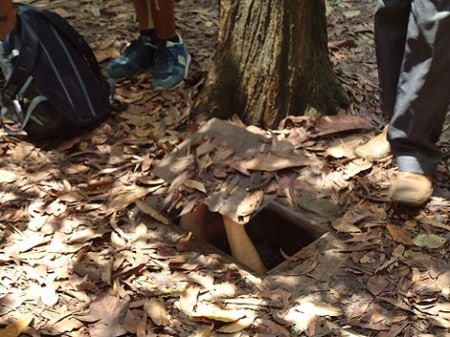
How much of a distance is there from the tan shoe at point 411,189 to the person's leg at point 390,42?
0.34 m

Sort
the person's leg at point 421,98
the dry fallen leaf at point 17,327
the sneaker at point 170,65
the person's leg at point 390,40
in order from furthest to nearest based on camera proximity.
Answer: the sneaker at point 170,65, the person's leg at point 390,40, the person's leg at point 421,98, the dry fallen leaf at point 17,327

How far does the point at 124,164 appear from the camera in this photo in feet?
11.6

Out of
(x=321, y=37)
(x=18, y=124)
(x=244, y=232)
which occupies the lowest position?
(x=244, y=232)

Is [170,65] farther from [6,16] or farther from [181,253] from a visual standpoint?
[181,253]

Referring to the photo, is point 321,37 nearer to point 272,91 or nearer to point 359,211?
point 272,91

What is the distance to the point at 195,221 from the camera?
3262 mm

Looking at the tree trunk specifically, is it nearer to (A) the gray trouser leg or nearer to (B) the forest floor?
(B) the forest floor

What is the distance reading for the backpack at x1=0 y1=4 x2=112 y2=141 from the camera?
3.60 metres

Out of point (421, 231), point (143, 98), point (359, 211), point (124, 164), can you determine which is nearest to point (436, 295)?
point (421, 231)

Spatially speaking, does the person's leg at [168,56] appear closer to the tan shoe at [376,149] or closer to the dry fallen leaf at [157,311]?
the tan shoe at [376,149]

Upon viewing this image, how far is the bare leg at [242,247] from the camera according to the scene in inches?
125

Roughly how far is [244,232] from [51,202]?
0.98 meters

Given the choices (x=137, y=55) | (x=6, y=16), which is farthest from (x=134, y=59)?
(x=6, y=16)

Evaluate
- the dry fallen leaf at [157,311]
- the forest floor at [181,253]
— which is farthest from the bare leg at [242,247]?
the dry fallen leaf at [157,311]
